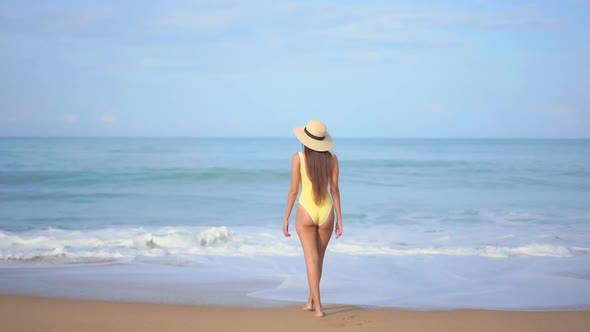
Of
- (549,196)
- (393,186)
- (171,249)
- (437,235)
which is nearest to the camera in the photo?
(171,249)

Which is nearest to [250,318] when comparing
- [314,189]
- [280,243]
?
[314,189]

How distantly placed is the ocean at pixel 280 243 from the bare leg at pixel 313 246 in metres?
0.64

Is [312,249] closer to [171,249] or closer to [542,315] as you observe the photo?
[542,315]

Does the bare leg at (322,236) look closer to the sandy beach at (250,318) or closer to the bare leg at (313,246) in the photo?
the bare leg at (313,246)

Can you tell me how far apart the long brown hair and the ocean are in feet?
3.85

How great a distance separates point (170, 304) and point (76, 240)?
15.1 ft

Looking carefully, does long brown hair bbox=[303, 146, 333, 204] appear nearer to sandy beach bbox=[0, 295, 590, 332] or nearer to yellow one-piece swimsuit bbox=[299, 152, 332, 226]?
yellow one-piece swimsuit bbox=[299, 152, 332, 226]

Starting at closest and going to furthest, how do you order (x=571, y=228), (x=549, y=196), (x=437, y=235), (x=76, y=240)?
(x=76, y=240), (x=437, y=235), (x=571, y=228), (x=549, y=196)

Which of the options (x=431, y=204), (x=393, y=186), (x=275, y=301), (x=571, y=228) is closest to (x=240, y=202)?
(x=431, y=204)

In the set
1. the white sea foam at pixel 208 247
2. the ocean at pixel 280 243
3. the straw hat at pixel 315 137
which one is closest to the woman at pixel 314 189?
the straw hat at pixel 315 137

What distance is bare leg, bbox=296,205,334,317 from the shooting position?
4480 millimetres

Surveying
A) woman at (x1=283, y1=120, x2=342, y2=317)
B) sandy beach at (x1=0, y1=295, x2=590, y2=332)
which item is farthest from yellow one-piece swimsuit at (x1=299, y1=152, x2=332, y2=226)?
sandy beach at (x1=0, y1=295, x2=590, y2=332)

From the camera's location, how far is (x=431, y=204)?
14.4 meters

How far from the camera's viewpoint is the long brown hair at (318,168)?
14.6 feet
